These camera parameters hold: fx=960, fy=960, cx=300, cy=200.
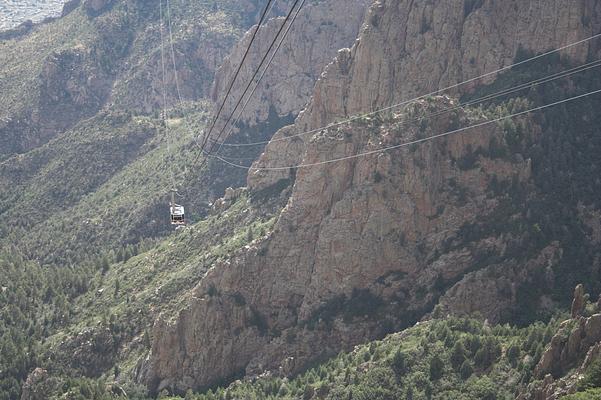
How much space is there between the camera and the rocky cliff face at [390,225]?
4210 inches

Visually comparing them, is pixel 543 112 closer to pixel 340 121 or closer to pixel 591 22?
pixel 591 22

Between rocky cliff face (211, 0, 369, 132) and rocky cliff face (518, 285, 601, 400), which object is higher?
rocky cliff face (211, 0, 369, 132)

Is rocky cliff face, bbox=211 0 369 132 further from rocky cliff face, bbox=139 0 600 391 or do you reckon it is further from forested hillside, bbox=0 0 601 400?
rocky cliff face, bbox=139 0 600 391

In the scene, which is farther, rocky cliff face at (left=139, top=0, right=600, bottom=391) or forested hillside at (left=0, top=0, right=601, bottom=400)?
rocky cliff face at (left=139, top=0, right=600, bottom=391)

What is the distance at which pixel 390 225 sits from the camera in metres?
112

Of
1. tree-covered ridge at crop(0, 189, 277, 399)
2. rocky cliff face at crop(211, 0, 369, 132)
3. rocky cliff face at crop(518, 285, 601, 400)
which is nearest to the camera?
rocky cliff face at crop(518, 285, 601, 400)

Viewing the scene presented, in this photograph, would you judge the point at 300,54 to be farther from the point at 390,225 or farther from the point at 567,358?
the point at 567,358

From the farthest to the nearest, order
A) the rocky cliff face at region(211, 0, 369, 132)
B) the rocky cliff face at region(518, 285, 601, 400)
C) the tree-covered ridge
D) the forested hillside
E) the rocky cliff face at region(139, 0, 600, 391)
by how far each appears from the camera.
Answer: the rocky cliff face at region(211, 0, 369, 132), the tree-covered ridge, the rocky cliff face at region(139, 0, 600, 391), the forested hillside, the rocky cliff face at region(518, 285, 601, 400)

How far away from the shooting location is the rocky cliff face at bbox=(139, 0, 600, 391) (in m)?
107

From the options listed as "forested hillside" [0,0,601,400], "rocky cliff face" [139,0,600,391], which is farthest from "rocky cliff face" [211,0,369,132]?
"rocky cliff face" [139,0,600,391]

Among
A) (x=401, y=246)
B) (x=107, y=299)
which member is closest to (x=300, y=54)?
(x=107, y=299)

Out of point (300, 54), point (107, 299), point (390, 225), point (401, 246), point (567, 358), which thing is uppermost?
point (300, 54)

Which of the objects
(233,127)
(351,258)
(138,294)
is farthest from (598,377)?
(233,127)

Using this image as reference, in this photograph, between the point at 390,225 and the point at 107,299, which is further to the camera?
the point at 107,299
